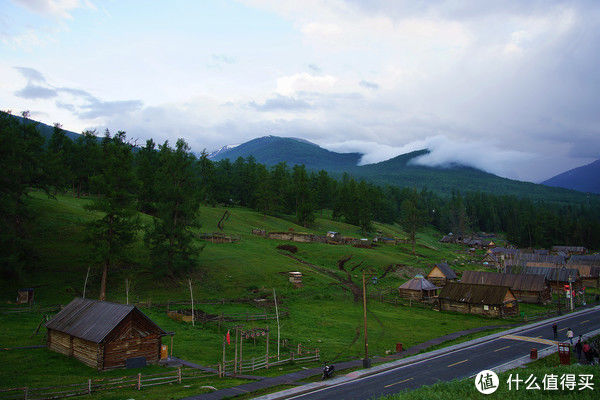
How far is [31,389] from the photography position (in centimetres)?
2272

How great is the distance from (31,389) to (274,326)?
25.7 metres

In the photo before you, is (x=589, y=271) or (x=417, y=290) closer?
(x=417, y=290)

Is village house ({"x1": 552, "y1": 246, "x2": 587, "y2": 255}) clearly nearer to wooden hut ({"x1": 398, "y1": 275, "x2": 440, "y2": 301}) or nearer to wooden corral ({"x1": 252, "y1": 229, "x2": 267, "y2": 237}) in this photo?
wooden hut ({"x1": 398, "y1": 275, "x2": 440, "y2": 301})

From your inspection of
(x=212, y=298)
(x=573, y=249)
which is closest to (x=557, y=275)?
(x=212, y=298)

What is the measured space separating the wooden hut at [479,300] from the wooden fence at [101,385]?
47.1 meters

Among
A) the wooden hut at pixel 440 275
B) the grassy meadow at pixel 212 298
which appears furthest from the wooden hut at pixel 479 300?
the wooden hut at pixel 440 275

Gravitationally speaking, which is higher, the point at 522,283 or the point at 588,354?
the point at 588,354

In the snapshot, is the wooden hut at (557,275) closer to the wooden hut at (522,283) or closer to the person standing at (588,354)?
the wooden hut at (522,283)

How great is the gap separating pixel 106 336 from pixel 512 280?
71698 mm

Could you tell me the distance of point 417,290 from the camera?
69.8 metres

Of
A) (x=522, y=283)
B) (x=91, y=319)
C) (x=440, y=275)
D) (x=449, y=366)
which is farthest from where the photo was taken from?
(x=440, y=275)

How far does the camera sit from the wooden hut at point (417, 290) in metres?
70.0

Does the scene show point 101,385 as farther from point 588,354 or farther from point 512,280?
point 512,280

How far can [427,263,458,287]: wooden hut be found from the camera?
8344 centimetres
